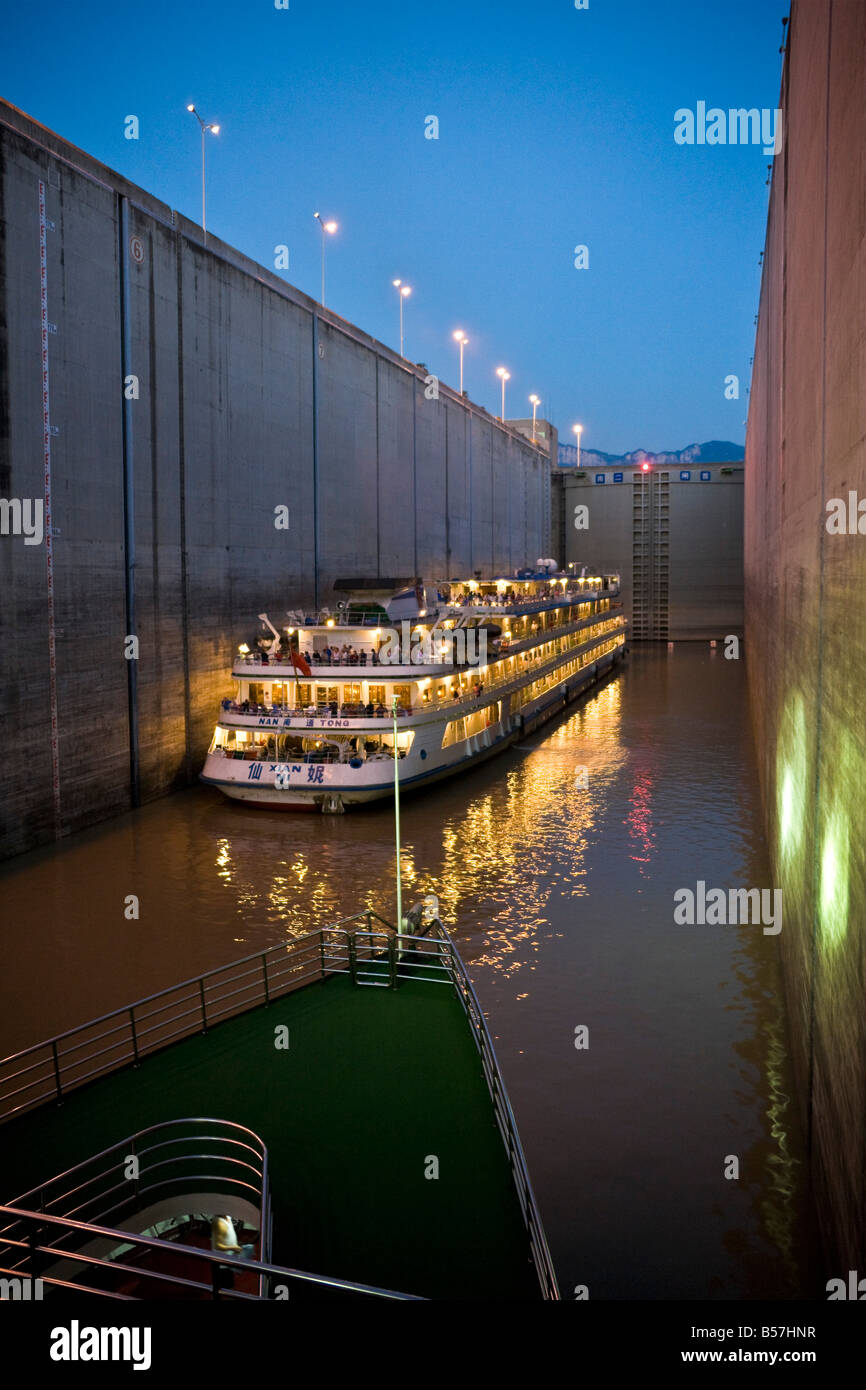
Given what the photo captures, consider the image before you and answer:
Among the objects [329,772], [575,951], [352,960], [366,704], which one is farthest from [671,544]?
[352,960]

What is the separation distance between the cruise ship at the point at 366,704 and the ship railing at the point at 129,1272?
12636 mm

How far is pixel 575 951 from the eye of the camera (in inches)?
567

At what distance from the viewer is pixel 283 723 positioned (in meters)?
24.7

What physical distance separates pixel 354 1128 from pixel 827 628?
5.30 meters

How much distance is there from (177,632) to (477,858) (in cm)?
1084

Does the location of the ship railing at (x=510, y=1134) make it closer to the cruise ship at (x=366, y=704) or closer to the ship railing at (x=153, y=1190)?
the ship railing at (x=153, y=1190)

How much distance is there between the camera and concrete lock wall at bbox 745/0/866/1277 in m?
6.09

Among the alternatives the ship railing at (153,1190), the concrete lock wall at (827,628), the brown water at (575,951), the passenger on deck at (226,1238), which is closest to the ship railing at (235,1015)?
the brown water at (575,951)

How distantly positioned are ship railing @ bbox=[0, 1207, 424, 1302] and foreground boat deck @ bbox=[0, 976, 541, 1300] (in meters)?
0.55

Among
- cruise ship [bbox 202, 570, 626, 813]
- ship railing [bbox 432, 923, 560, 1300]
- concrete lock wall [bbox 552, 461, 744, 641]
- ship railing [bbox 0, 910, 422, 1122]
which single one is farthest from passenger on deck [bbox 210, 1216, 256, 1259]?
concrete lock wall [bbox 552, 461, 744, 641]

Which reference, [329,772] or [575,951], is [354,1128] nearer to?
[575,951]

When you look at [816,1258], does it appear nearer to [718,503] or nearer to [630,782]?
[630,782]

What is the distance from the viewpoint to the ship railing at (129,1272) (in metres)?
4.26
